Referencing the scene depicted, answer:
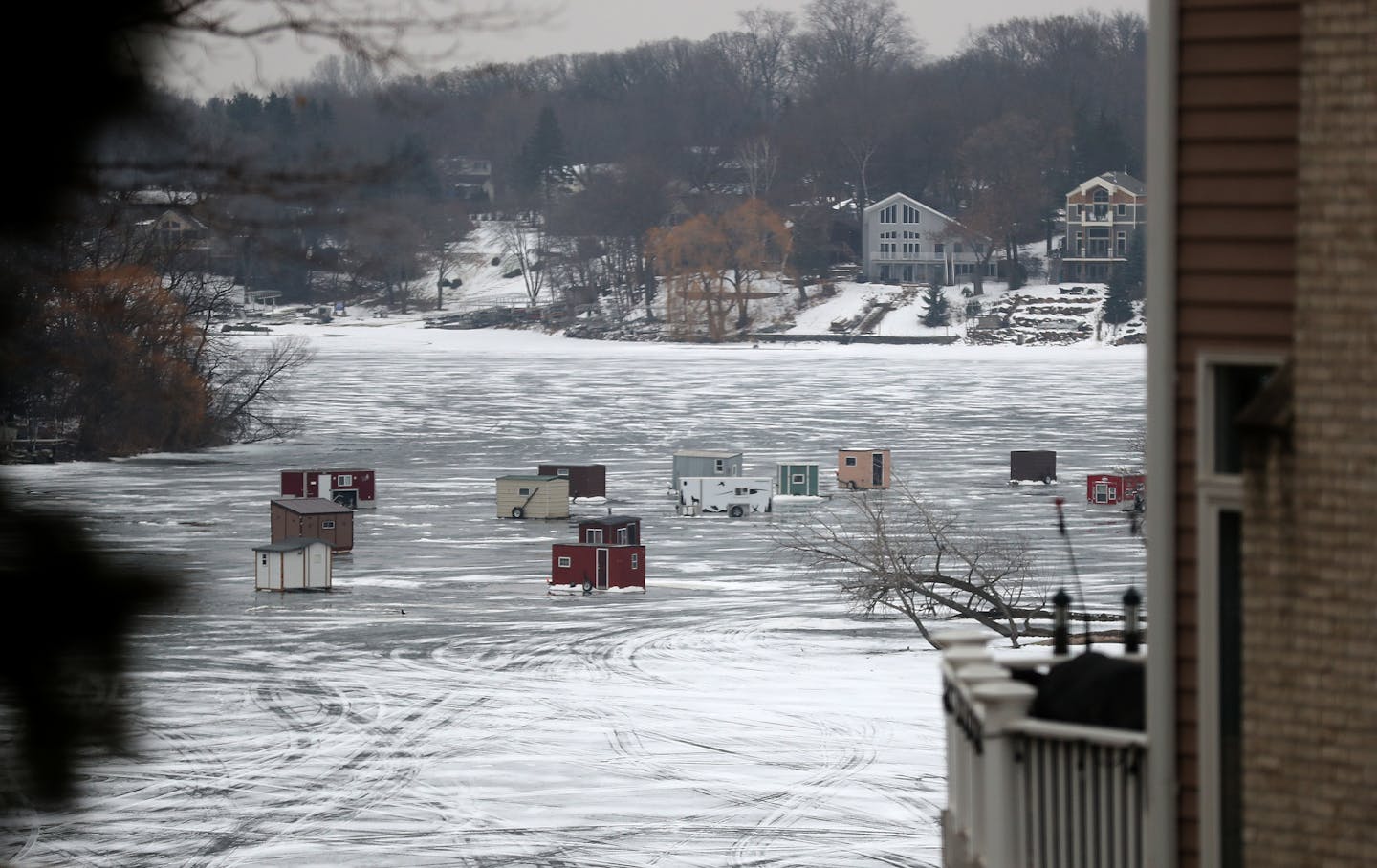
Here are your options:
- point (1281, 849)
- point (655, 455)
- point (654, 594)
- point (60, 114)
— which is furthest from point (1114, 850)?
point (655, 455)

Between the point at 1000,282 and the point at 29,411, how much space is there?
128 m

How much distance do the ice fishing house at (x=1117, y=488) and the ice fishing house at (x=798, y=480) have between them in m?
7.04

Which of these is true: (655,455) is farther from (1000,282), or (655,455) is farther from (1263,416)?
(1000,282)

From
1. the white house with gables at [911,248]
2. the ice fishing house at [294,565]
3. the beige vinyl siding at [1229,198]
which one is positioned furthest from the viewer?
the white house with gables at [911,248]

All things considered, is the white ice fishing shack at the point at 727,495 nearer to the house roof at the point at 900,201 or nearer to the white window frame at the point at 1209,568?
the white window frame at the point at 1209,568

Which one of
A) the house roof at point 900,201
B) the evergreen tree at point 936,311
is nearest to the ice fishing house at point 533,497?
the evergreen tree at point 936,311

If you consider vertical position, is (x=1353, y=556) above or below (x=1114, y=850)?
above

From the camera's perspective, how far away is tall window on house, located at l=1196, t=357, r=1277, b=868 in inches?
198

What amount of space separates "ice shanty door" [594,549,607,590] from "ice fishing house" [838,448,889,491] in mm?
14952

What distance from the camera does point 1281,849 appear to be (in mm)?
4598

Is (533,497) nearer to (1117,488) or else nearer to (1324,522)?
(1117,488)

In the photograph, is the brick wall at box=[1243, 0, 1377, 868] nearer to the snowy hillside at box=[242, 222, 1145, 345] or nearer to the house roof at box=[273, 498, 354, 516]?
the house roof at box=[273, 498, 354, 516]

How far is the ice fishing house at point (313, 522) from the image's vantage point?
112 ft

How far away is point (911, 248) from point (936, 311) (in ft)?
57.1
